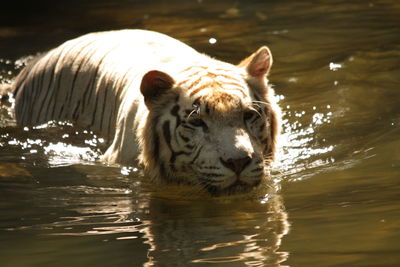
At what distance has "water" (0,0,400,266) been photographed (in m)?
2.87

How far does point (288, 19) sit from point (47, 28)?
2.38 metres

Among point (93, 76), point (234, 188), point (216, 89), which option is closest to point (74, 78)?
point (93, 76)

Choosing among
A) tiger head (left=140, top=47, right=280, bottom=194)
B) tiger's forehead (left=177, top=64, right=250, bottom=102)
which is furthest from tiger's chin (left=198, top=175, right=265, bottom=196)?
tiger's forehead (left=177, top=64, right=250, bottom=102)

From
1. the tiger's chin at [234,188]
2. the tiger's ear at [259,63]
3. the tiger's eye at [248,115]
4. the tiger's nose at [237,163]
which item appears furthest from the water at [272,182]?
the tiger's ear at [259,63]

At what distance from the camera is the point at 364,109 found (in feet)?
17.3

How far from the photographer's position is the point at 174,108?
154 inches

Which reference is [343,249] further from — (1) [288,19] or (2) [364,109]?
(1) [288,19]

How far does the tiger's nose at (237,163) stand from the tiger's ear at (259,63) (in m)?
0.69

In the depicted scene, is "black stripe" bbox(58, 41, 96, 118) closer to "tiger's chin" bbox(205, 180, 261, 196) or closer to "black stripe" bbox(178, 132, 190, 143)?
"black stripe" bbox(178, 132, 190, 143)

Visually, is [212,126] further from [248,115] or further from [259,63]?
[259,63]

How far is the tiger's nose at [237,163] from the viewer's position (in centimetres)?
356

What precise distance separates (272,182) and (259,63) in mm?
579

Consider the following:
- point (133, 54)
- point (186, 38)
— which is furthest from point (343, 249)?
point (186, 38)

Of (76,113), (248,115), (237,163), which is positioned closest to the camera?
(237,163)
